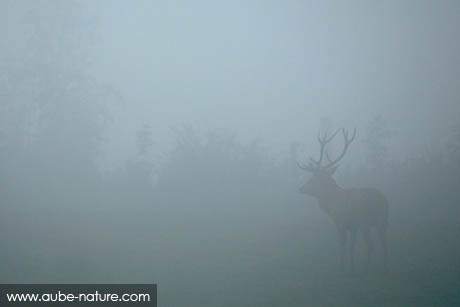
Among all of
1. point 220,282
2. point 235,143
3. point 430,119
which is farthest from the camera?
point 430,119

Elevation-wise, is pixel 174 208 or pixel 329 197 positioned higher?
pixel 174 208

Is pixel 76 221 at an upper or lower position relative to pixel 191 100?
lower

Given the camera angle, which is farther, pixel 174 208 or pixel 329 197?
pixel 174 208

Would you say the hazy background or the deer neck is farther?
the deer neck

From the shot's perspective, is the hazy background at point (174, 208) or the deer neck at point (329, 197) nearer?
the hazy background at point (174, 208)

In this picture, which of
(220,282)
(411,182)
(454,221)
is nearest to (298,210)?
(411,182)

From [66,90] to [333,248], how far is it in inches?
732

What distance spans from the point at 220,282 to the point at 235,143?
18.3 metres

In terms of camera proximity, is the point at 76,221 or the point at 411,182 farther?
the point at 411,182

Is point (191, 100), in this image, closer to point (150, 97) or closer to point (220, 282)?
point (150, 97)

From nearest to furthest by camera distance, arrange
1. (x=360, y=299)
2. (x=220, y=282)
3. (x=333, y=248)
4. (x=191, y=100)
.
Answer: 1. (x=360, y=299)
2. (x=220, y=282)
3. (x=333, y=248)
4. (x=191, y=100)

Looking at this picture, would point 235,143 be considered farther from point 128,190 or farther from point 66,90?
point 66,90

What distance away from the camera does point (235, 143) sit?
2958 cm

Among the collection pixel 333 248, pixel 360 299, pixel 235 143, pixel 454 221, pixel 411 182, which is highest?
pixel 235 143
